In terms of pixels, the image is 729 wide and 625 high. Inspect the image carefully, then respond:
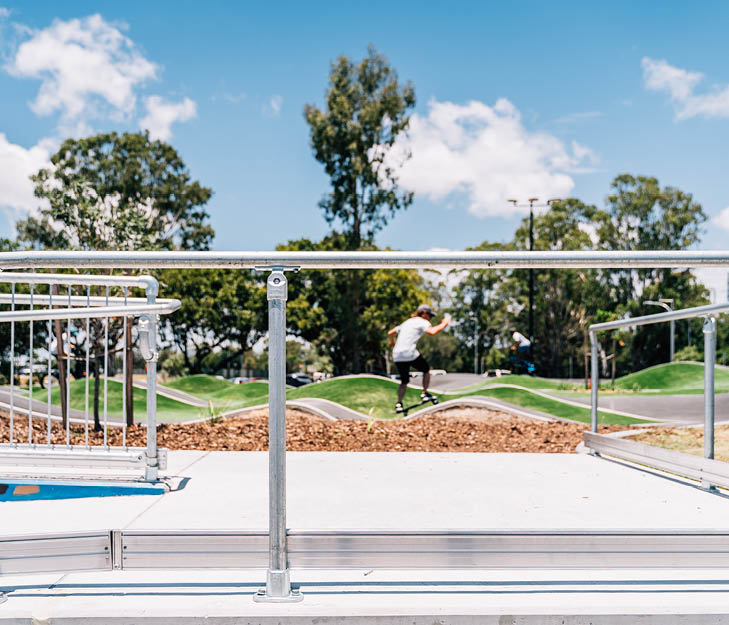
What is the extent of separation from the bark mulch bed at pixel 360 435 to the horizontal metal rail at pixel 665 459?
129 inches

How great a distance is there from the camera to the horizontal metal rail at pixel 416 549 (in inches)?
90.0

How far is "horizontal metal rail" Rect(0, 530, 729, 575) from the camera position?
229 centimetres

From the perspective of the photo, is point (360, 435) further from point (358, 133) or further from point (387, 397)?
point (358, 133)

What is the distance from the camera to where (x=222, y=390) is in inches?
762

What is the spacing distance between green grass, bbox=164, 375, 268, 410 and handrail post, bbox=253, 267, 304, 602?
466 inches

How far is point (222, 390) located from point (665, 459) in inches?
647

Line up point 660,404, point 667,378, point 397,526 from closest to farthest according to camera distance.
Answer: point 397,526, point 660,404, point 667,378

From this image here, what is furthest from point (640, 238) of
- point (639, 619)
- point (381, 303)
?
point (639, 619)

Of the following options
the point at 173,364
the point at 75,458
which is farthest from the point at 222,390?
the point at 173,364

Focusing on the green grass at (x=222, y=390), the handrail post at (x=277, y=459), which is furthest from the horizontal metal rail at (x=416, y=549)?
the green grass at (x=222, y=390)

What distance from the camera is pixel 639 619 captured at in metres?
2.02

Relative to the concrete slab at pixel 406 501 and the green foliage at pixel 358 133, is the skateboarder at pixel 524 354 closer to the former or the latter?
the green foliage at pixel 358 133

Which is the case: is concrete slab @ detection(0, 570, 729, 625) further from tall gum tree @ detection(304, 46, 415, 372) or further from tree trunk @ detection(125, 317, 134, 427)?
tall gum tree @ detection(304, 46, 415, 372)

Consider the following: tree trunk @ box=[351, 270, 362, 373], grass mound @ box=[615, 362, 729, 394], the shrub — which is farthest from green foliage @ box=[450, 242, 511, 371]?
grass mound @ box=[615, 362, 729, 394]
